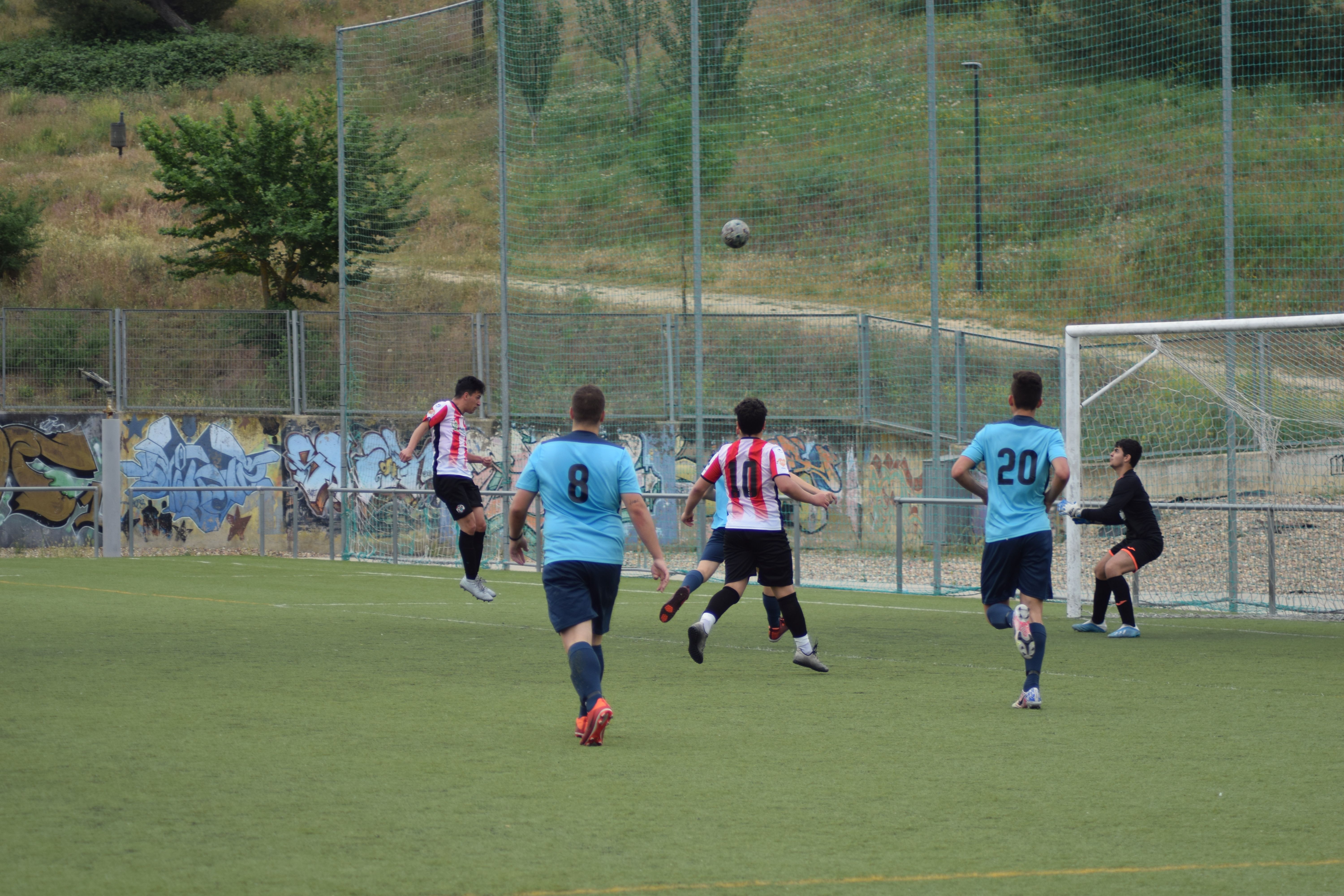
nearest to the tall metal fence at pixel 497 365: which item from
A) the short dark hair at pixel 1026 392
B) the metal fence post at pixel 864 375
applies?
the metal fence post at pixel 864 375

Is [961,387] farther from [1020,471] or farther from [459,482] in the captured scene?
[1020,471]

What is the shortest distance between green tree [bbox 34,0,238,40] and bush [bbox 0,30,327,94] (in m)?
0.85

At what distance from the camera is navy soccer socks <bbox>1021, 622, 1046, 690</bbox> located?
8523 millimetres

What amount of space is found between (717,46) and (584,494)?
13.8 metres

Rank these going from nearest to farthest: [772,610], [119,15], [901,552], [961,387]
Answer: [772,610], [901,552], [961,387], [119,15]

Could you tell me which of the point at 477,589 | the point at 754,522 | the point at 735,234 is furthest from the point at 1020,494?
the point at 735,234

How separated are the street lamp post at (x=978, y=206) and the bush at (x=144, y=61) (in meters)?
43.3

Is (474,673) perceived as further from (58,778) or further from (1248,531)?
(1248,531)

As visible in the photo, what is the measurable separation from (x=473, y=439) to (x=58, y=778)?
20257 mm

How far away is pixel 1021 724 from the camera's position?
8.05m

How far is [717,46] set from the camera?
20266mm

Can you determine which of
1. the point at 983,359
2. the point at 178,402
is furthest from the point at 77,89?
the point at 983,359

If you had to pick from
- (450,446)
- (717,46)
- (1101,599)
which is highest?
(717,46)

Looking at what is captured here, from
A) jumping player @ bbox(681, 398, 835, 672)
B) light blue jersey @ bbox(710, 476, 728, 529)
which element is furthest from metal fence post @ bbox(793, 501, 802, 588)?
jumping player @ bbox(681, 398, 835, 672)
